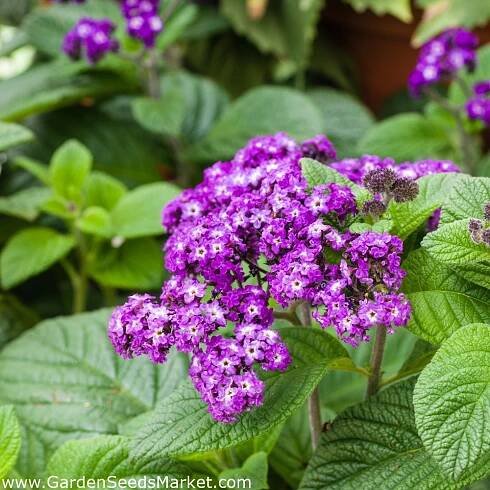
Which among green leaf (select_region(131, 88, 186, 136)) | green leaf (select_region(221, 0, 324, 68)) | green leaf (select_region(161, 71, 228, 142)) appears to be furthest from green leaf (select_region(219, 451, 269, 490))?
green leaf (select_region(221, 0, 324, 68))

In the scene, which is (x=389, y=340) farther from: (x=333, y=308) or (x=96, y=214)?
(x=96, y=214)

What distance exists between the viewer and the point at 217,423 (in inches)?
27.9

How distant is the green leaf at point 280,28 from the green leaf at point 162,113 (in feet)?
1.47

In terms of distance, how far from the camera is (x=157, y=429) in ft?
2.36

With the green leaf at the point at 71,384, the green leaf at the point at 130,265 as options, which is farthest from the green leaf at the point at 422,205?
the green leaf at the point at 130,265

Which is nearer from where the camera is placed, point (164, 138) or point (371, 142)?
point (371, 142)

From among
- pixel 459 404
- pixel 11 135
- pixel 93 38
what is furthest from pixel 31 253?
pixel 459 404

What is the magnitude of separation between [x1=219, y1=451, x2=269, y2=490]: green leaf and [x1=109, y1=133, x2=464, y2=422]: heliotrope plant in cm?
16

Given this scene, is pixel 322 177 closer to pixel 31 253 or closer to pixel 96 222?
pixel 96 222

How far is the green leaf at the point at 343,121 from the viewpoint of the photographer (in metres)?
1.74

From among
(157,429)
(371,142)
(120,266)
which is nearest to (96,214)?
(120,266)

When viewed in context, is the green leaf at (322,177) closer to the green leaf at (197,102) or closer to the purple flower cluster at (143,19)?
the purple flower cluster at (143,19)

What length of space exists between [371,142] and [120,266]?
53 centimetres

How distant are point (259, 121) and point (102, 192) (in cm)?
38
